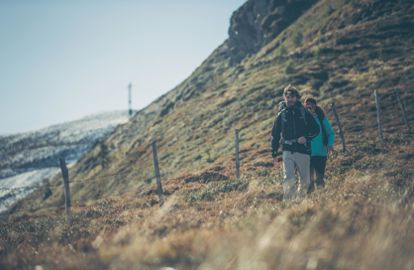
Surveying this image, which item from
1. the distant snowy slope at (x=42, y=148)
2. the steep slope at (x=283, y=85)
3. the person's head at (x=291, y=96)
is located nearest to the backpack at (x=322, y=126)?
the person's head at (x=291, y=96)

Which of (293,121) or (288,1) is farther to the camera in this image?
(288,1)

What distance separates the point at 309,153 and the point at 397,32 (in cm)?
3696

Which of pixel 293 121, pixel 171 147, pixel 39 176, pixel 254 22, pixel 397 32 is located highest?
pixel 254 22

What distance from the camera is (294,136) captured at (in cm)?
808

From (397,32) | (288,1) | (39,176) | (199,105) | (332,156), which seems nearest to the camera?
(332,156)

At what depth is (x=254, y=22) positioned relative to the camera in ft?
237

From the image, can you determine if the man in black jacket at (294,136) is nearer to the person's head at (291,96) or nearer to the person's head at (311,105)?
the person's head at (291,96)

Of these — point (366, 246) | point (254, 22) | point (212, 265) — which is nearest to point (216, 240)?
point (212, 265)

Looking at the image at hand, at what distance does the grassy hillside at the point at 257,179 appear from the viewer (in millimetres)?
4023

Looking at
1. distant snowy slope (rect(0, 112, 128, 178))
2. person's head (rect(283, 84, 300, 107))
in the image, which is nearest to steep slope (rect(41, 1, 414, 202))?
person's head (rect(283, 84, 300, 107))

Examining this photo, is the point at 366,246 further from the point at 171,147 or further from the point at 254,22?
the point at 254,22

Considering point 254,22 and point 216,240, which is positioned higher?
point 254,22

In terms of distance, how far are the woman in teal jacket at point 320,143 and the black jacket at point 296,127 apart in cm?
54

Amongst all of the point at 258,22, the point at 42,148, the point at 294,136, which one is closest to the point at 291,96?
the point at 294,136
